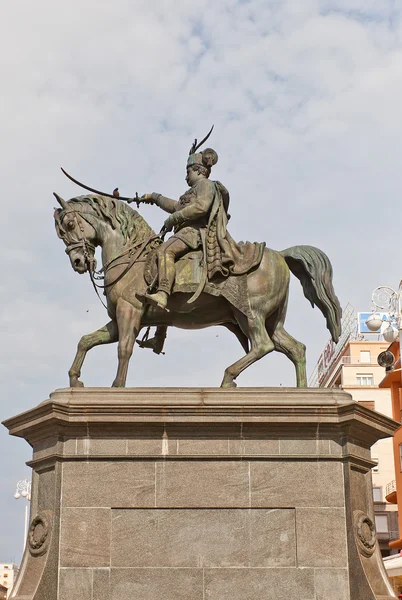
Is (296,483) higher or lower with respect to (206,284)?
lower

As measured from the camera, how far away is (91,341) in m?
14.0

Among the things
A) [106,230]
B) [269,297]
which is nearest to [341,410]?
[269,297]

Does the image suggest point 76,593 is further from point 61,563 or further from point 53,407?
point 53,407

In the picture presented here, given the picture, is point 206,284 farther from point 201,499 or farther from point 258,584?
point 258,584

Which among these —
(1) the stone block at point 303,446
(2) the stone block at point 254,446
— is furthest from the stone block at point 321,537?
(2) the stone block at point 254,446

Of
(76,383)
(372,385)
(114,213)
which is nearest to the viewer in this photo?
(76,383)

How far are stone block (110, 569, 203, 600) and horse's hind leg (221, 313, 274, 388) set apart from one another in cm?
293

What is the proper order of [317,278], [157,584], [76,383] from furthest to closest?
[317,278]
[76,383]
[157,584]

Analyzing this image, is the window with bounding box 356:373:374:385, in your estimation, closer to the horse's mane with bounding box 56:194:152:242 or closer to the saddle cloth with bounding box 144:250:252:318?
the horse's mane with bounding box 56:194:152:242

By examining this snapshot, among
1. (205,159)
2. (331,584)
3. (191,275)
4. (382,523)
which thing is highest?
(382,523)

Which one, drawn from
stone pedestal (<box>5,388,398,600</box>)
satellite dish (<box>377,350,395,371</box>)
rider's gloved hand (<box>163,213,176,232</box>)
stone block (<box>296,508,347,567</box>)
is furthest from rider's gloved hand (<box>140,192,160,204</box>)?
satellite dish (<box>377,350,395,371</box>)

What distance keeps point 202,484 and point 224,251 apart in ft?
12.1

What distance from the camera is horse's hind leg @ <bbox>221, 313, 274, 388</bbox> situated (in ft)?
44.6

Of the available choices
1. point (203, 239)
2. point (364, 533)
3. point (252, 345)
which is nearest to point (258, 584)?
point (364, 533)
